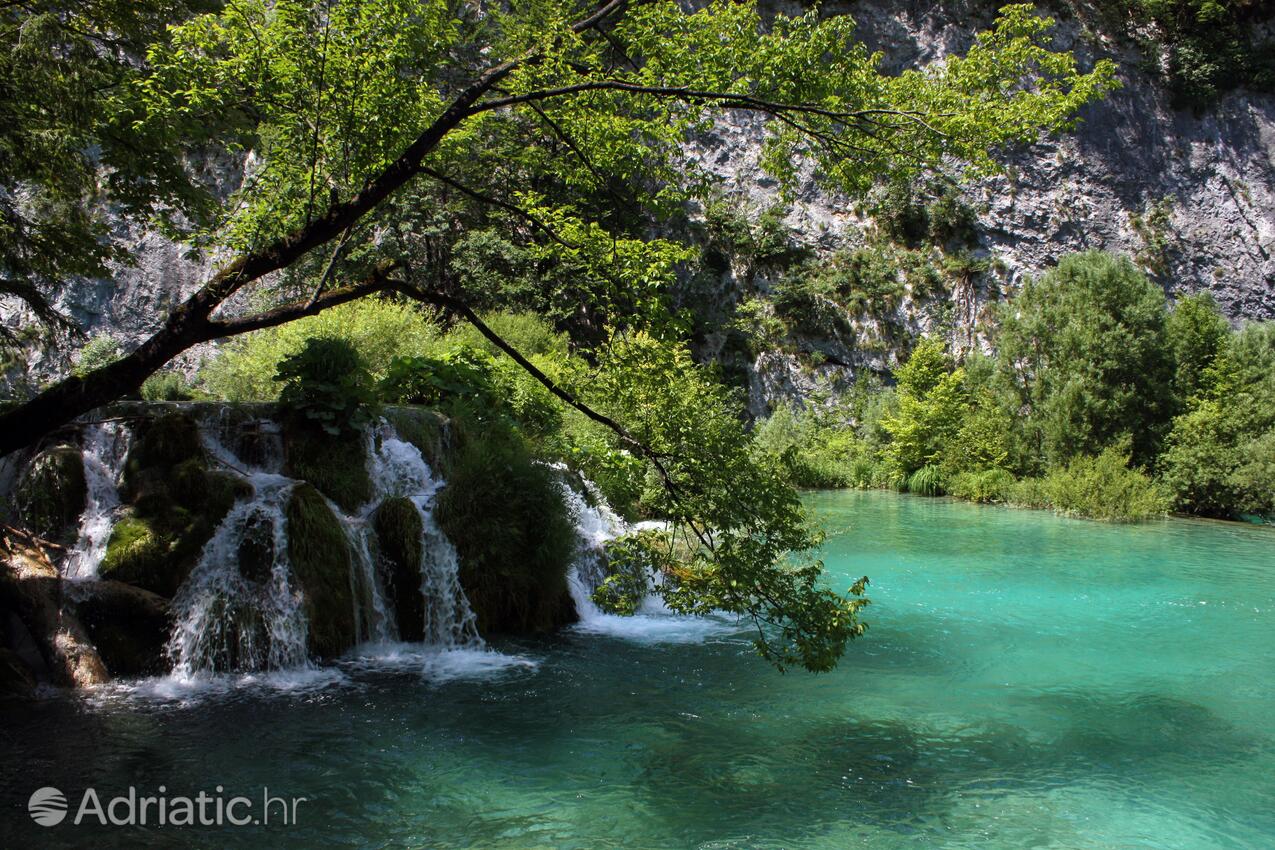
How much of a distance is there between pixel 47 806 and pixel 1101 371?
24.0 m

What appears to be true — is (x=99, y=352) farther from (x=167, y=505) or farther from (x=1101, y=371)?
(x=1101, y=371)

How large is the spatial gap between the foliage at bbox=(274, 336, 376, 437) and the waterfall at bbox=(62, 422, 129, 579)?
5.57ft

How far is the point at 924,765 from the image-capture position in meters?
5.62

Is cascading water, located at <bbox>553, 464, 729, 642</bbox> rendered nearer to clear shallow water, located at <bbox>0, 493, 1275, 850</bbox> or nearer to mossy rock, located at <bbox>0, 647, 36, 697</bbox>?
clear shallow water, located at <bbox>0, 493, 1275, 850</bbox>

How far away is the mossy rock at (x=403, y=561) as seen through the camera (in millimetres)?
8406

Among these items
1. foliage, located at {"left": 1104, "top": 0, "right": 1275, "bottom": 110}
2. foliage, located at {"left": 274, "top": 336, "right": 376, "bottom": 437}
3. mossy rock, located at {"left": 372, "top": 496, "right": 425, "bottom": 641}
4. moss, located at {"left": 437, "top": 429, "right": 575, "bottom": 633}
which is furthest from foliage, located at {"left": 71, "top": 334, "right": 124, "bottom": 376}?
foliage, located at {"left": 1104, "top": 0, "right": 1275, "bottom": 110}

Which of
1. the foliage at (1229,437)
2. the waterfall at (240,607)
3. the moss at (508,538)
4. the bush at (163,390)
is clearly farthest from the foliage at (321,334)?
the foliage at (1229,437)

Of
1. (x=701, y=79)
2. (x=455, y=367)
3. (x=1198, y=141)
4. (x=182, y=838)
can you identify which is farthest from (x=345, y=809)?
(x=1198, y=141)

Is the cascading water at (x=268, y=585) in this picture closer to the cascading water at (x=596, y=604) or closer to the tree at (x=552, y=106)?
the cascading water at (x=596, y=604)

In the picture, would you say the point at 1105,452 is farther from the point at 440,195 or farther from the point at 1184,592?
the point at 440,195

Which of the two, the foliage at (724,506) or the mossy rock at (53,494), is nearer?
the foliage at (724,506)

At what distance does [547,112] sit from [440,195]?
24899mm

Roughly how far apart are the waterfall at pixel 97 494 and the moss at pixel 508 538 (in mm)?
3015

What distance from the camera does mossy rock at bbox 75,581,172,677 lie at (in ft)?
22.6
